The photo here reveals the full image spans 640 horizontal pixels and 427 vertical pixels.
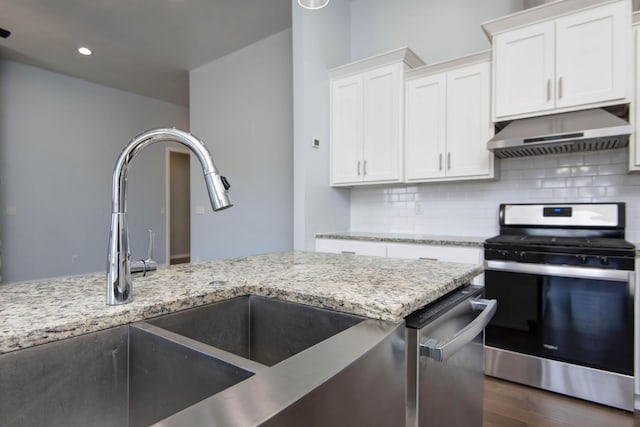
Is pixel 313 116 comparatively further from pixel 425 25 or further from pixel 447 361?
pixel 447 361

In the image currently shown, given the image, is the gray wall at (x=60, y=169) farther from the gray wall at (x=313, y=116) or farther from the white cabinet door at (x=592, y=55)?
the white cabinet door at (x=592, y=55)

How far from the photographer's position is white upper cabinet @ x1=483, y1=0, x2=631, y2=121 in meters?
2.09

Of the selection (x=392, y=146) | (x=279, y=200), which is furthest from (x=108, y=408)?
(x=279, y=200)

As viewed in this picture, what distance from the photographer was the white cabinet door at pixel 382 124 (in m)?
3.01

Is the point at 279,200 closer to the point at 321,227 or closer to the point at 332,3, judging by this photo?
the point at 321,227

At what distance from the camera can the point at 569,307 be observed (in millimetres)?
2062

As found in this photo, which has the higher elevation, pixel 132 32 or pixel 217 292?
pixel 132 32

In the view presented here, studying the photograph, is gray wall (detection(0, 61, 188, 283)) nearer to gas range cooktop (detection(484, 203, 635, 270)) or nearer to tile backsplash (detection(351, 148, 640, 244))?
tile backsplash (detection(351, 148, 640, 244))

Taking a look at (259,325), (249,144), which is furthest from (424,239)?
(249,144)

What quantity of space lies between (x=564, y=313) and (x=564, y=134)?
1.08 m

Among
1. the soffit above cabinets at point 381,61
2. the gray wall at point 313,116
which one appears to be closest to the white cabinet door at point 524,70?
the soffit above cabinets at point 381,61

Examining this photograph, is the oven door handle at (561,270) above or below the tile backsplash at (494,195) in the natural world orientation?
below

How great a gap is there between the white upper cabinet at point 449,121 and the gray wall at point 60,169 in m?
4.63

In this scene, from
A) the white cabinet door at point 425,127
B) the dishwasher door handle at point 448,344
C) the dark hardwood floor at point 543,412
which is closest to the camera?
the dishwasher door handle at point 448,344
